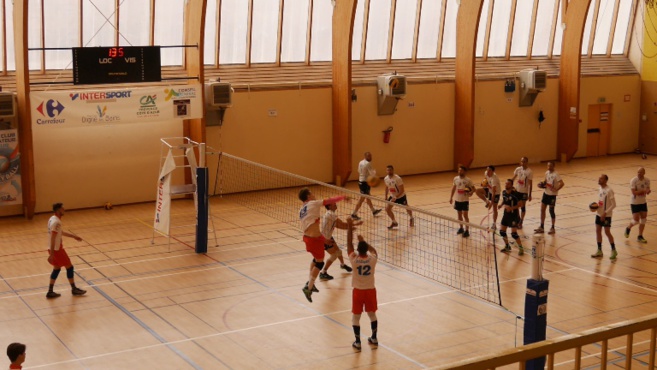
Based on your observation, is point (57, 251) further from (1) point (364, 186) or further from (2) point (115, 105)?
(1) point (364, 186)

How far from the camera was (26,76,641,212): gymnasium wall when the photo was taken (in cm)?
2444

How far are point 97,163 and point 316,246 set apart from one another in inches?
459

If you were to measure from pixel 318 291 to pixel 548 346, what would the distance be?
39.6 feet

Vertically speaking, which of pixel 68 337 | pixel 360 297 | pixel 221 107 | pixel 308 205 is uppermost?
pixel 221 107

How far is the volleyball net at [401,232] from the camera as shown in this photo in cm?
1703

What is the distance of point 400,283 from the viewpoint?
54.2 feet

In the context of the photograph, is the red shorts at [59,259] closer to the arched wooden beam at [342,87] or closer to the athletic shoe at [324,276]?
the athletic shoe at [324,276]

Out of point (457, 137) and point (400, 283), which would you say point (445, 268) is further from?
point (457, 137)

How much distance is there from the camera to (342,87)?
91.4ft

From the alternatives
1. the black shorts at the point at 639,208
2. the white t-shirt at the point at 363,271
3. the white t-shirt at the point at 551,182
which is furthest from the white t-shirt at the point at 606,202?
the white t-shirt at the point at 363,271

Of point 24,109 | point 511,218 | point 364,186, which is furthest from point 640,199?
point 24,109

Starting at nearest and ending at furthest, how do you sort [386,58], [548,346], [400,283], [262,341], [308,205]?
[548,346] → [262,341] → [308,205] → [400,283] → [386,58]

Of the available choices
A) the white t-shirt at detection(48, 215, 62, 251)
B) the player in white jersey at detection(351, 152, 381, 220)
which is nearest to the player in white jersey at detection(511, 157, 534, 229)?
the player in white jersey at detection(351, 152, 381, 220)

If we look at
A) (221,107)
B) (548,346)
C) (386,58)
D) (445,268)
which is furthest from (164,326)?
(386,58)
